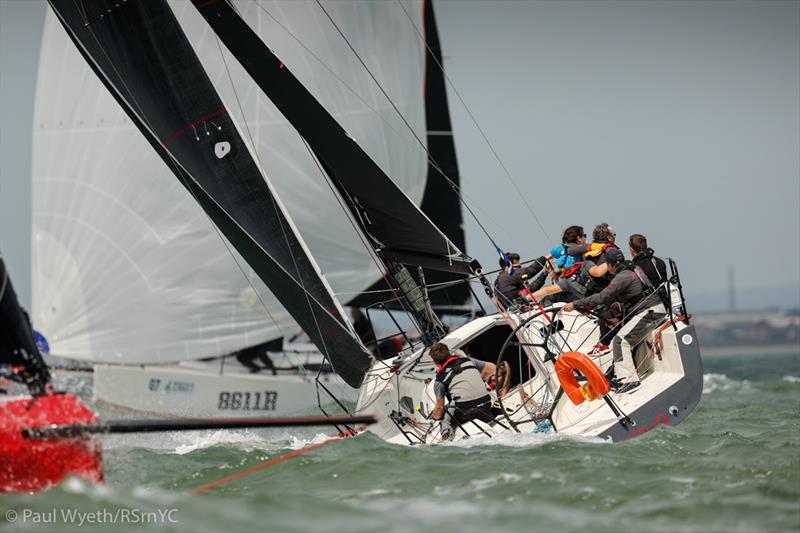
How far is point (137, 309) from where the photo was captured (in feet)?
57.7

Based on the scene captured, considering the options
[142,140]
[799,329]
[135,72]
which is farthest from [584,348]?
[799,329]

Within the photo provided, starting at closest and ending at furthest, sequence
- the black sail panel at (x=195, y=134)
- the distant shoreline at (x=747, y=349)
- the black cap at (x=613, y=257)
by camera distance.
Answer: the black cap at (x=613, y=257) < the black sail panel at (x=195, y=134) < the distant shoreline at (x=747, y=349)

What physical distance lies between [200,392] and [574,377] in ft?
36.3

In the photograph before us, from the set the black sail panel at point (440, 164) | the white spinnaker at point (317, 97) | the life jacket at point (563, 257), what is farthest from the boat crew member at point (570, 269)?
the black sail panel at point (440, 164)

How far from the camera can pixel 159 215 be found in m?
17.6

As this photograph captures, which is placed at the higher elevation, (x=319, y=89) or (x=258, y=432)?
(x=319, y=89)

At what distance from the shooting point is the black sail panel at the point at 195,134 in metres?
10.7

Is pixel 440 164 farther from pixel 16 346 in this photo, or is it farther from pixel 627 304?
pixel 16 346

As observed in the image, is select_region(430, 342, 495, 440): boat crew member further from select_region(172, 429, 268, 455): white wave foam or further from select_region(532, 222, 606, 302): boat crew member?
select_region(172, 429, 268, 455): white wave foam

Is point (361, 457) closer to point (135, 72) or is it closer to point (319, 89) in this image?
point (135, 72)

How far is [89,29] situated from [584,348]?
544 cm

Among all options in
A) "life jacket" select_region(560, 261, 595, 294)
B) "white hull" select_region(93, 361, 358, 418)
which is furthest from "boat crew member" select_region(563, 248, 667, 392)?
"white hull" select_region(93, 361, 358, 418)

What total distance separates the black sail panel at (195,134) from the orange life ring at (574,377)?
2.60 m

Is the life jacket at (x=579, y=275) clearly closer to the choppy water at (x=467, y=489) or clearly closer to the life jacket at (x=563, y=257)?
the life jacket at (x=563, y=257)
